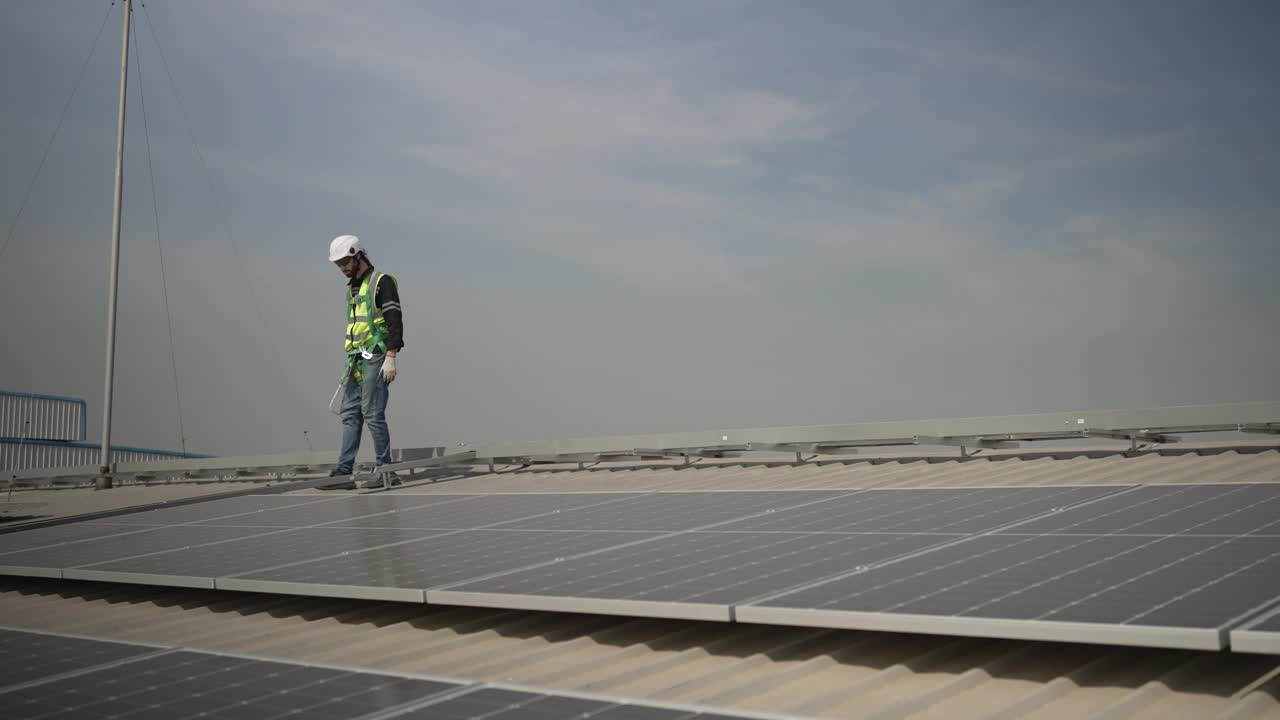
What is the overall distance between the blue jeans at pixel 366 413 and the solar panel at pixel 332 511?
2002 mm

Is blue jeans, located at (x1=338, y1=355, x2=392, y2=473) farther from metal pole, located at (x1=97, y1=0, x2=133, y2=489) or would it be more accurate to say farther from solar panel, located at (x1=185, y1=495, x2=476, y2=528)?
metal pole, located at (x1=97, y1=0, x2=133, y2=489)

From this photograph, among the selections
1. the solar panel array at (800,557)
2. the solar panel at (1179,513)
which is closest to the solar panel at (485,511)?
the solar panel array at (800,557)

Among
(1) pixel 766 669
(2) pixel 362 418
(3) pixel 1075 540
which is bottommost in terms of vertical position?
(1) pixel 766 669

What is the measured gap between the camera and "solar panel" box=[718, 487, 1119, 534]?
6086 mm

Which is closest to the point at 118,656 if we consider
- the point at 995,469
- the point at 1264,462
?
the point at 995,469

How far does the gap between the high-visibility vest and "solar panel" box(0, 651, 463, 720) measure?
8.39 m

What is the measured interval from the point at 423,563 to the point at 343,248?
760cm

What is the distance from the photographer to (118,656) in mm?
5176

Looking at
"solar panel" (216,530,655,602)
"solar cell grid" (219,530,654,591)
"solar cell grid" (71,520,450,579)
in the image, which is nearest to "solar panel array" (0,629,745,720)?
"solar panel" (216,530,655,602)

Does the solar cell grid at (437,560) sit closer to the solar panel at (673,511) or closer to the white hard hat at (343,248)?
the solar panel at (673,511)

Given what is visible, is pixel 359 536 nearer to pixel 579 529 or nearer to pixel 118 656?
pixel 579 529

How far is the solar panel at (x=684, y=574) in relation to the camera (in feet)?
14.9

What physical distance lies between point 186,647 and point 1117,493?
17.9 feet

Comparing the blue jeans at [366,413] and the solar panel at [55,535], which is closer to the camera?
the solar panel at [55,535]
